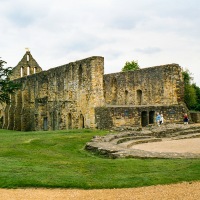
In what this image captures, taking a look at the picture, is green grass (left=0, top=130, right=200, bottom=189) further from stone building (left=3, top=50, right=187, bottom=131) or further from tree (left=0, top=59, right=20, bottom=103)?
stone building (left=3, top=50, right=187, bottom=131)

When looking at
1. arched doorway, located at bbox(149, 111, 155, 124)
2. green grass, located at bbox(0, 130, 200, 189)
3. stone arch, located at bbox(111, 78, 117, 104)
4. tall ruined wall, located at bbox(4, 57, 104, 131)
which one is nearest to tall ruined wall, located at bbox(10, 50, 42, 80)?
tall ruined wall, located at bbox(4, 57, 104, 131)

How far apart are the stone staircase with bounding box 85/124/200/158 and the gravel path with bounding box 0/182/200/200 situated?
3.87 m

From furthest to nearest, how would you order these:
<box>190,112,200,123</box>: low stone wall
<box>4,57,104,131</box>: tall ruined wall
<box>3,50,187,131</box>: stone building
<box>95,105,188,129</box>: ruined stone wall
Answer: <box>190,112,200,123</box>: low stone wall
<box>4,57,104,131</box>: tall ruined wall
<box>3,50,187,131</box>: stone building
<box>95,105,188,129</box>: ruined stone wall

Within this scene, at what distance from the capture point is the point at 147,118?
2764 centimetres

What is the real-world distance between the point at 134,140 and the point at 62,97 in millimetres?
13829

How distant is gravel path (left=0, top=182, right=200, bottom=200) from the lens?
24.0 feet

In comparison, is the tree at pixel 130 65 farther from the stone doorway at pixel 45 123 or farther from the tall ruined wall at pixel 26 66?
the stone doorway at pixel 45 123

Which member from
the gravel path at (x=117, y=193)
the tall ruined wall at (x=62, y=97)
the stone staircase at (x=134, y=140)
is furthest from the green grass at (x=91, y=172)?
the tall ruined wall at (x=62, y=97)

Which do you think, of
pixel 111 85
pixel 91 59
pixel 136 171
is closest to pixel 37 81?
pixel 111 85

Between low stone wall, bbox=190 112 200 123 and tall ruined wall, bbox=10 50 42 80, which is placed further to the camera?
tall ruined wall, bbox=10 50 42 80

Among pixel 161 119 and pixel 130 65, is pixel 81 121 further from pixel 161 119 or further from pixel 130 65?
pixel 130 65

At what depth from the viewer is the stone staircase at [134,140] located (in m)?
12.2

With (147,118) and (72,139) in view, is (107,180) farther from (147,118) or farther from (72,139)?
(147,118)

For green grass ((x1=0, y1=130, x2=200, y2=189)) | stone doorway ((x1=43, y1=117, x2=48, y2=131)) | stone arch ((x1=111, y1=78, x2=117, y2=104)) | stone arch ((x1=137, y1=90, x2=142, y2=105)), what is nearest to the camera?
green grass ((x1=0, y1=130, x2=200, y2=189))
